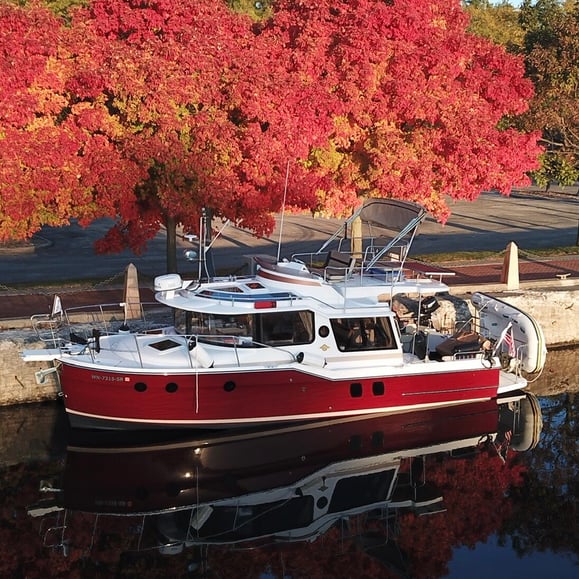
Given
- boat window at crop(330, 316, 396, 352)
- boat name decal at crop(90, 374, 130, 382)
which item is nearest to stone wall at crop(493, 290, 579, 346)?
boat window at crop(330, 316, 396, 352)

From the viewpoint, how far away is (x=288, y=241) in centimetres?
3994

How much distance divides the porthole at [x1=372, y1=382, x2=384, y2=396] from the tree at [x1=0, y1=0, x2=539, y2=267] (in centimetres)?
656

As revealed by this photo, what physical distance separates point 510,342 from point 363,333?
4303mm

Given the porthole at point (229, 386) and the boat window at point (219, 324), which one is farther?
the boat window at point (219, 324)

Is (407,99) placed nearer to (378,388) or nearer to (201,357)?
(378,388)

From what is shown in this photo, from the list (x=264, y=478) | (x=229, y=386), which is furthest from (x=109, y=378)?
(x=264, y=478)

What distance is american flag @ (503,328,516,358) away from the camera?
71.5 feet

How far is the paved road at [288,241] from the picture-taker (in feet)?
107

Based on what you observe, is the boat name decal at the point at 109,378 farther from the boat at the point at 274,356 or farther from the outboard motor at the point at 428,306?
the outboard motor at the point at 428,306

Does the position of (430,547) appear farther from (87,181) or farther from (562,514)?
(87,181)

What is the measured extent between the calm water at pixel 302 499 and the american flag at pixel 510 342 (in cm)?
154

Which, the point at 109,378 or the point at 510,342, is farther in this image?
the point at 510,342

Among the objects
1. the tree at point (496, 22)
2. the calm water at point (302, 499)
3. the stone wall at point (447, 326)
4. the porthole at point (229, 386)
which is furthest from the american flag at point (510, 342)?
the tree at point (496, 22)

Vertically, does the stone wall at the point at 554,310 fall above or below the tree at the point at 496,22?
below
